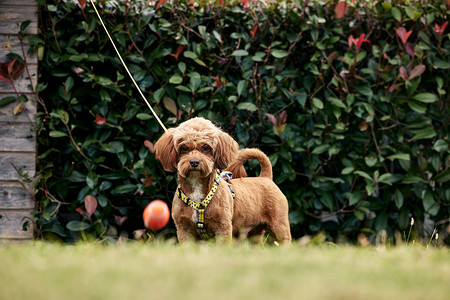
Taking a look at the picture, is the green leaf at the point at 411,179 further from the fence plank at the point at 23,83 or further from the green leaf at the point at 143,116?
the fence plank at the point at 23,83

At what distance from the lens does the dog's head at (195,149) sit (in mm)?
3451

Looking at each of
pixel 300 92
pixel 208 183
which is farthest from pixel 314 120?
pixel 208 183

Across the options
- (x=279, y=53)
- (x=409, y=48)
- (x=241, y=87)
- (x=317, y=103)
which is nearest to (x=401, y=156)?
(x=317, y=103)

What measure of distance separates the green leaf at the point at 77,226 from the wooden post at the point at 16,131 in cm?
34

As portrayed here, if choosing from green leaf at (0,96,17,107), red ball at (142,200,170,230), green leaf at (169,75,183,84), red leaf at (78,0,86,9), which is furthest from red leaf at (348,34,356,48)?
green leaf at (0,96,17,107)

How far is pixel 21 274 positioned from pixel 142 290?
55cm

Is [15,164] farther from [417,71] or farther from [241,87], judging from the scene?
[417,71]

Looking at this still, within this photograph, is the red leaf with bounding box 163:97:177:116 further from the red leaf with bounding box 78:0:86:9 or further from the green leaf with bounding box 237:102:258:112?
the red leaf with bounding box 78:0:86:9

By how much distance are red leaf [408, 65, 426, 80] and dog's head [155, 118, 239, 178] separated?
7.14ft

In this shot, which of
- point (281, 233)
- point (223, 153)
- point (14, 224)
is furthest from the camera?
point (14, 224)

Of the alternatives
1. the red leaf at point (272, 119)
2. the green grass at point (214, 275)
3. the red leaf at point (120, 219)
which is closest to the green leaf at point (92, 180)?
the red leaf at point (120, 219)

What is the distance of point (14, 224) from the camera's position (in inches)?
187

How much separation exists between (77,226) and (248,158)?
1.71m

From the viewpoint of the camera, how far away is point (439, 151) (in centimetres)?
506
